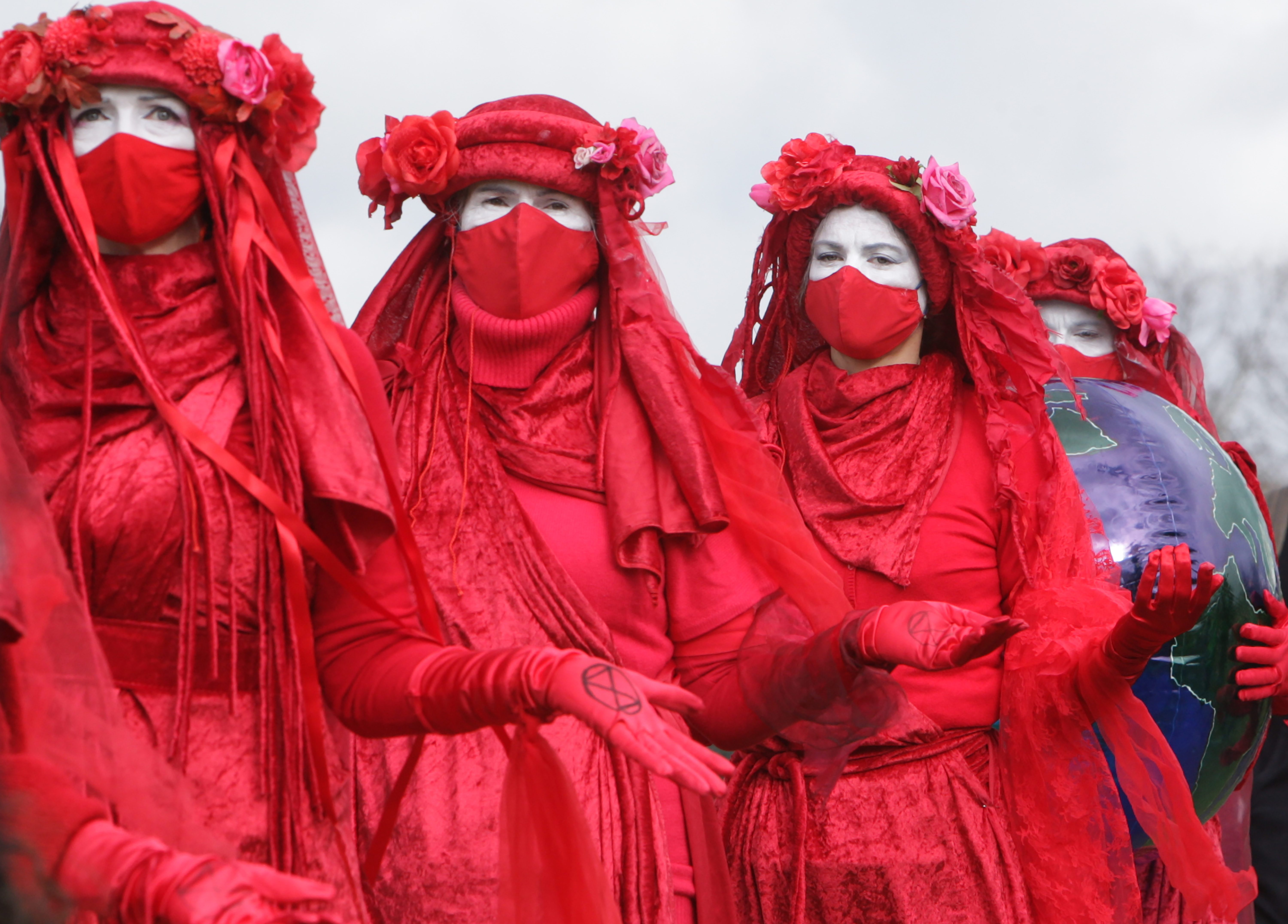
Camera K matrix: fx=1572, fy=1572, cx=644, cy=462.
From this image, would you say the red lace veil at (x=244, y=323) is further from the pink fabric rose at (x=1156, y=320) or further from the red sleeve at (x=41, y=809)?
the pink fabric rose at (x=1156, y=320)

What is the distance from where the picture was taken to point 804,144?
4289 millimetres

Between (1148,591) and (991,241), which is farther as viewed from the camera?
(991,241)

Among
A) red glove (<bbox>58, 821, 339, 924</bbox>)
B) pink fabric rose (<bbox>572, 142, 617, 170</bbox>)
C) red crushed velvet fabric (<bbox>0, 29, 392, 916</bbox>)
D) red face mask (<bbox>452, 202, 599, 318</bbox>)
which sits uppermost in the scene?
pink fabric rose (<bbox>572, 142, 617, 170</bbox>)

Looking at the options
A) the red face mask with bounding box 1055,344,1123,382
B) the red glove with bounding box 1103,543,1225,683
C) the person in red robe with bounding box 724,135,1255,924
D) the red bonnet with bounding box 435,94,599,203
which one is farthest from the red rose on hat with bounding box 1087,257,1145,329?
the red bonnet with bounding box 435,94,599,203

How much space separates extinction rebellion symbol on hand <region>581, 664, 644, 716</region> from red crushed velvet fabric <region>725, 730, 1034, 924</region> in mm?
1609

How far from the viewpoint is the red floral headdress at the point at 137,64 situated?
248cm

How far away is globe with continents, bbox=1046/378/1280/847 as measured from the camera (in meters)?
3.89

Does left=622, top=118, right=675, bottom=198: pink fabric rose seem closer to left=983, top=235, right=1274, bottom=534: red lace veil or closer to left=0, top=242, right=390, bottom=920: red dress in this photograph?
left=0, top=242, right=390, bottom=920: red dress

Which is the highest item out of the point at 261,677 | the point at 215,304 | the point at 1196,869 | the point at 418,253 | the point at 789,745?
the point at 418,253

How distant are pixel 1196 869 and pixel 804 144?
2098 millimetres

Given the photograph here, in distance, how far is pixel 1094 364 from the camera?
5.42 metres

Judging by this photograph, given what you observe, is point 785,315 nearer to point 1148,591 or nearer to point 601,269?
point 601,269

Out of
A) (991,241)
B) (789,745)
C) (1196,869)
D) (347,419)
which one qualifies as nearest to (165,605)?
(347,419)

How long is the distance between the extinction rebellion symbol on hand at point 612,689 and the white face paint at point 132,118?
1105 mm
